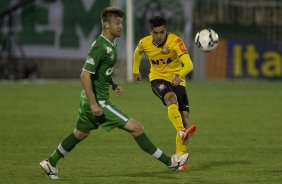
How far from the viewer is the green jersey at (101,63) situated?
973 cm

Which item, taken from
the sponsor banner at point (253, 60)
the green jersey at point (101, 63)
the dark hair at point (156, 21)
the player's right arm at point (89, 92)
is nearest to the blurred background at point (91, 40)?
the sponsor banner at point (253, 60)

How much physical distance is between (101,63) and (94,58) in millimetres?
168

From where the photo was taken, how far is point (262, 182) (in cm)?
995

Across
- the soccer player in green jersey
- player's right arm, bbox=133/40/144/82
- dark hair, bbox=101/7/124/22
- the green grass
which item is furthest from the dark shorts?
dark hair, bbox=101/7/124/22

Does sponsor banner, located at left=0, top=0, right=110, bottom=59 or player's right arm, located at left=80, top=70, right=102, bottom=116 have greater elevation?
player's right arm, located at left=80, top=70, right=102, bottom=116

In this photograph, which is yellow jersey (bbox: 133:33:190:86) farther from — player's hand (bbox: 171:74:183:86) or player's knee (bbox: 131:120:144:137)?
player's knee (bbox: 131:120:144:137)

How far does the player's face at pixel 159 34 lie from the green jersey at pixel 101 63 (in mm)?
1764

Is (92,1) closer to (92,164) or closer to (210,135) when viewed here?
(210,135)

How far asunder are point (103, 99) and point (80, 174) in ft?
4.03

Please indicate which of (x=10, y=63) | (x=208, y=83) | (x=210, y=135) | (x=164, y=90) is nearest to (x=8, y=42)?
(x=10, y=63)

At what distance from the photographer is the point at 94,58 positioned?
9.73 metres

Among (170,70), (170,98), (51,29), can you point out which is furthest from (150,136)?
(51,29)

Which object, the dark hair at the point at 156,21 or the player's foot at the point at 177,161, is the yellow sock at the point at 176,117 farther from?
the dark hair at the point at 156,21

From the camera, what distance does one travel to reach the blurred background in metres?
32.6
